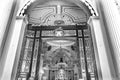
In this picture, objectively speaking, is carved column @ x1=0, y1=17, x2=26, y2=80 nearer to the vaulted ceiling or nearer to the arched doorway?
the arched doorway

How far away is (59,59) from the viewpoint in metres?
11.9

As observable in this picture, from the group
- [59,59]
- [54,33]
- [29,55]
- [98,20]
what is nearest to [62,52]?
[59,59]

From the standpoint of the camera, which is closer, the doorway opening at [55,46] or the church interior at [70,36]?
the church interior at [70,36]

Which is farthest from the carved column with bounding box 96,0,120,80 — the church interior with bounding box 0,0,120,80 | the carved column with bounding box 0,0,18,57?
the carved column with bounding box 0,0,18,57

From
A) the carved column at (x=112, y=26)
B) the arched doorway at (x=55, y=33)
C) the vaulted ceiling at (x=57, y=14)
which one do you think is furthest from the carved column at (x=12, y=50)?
the vaulted ceiling at (x=57, y=14)

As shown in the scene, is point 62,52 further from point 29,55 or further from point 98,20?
point 98,20

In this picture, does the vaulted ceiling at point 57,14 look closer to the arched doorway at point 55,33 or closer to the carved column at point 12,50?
the arched doorway at point 55,33

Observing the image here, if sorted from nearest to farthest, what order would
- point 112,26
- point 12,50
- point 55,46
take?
point 112,26 → point 12,50 → point 55,46

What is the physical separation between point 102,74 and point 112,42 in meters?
0.74

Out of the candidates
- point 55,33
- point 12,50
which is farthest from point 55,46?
point 12,50

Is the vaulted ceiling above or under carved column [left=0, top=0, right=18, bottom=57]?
above

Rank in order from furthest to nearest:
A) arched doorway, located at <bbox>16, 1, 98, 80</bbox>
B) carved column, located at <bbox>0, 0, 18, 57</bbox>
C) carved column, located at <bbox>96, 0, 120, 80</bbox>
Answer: arched doorway, located at <bbox>16, 1, 98, 80</bbox>
carved column, located at <bbox>0, 0, 18, 57</bbox>
carved column, located at <bbox>96, 0, 120, 80</bbox>

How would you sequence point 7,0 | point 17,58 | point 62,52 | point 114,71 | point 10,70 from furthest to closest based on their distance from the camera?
point 62,52
point 7,0
point 17,58
point 10,70
point 114,71

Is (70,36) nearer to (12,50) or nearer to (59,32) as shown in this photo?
(59,32)
